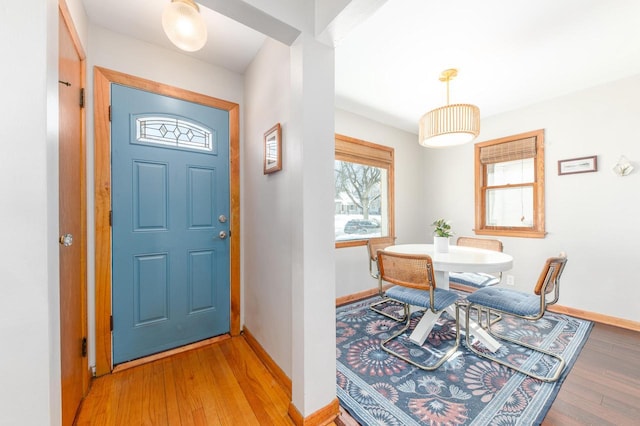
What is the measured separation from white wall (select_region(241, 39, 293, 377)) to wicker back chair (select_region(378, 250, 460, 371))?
89 centimetres

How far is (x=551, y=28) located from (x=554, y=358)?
8.04 feet

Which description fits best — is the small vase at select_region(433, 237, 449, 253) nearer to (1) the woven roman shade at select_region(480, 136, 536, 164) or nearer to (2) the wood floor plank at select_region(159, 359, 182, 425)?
(1) the woven roman shade at select_region(480, 136, 536, 164)

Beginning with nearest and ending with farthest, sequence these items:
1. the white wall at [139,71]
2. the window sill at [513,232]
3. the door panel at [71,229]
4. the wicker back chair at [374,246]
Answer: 1. the door panel at [71,229]
2. the white wall at [139,71]
3. the wicker back chair at [374,246]
4. the window sill at [513,232]

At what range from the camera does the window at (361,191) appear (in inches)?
126

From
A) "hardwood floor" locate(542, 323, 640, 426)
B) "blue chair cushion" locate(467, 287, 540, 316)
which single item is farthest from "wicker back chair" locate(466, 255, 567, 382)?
"hardwood floor" locate(542, 323, 640, 426)

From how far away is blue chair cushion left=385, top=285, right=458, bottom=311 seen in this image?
1.86m

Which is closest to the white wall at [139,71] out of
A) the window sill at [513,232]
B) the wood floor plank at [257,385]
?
the wood floor plank at [257,385]

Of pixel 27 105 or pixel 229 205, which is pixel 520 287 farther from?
pixel 27 105

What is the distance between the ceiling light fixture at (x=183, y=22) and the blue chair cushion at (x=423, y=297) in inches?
87.7

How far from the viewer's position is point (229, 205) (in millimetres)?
2215

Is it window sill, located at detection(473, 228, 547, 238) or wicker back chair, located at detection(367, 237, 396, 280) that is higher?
window sill, located at detection(473, 228, 547, 238)

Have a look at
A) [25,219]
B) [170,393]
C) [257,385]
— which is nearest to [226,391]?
[257,385]

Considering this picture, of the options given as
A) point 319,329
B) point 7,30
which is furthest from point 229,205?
point 7,30

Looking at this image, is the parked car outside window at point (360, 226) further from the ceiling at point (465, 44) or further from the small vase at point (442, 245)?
the ceiling at point (465, 44)
